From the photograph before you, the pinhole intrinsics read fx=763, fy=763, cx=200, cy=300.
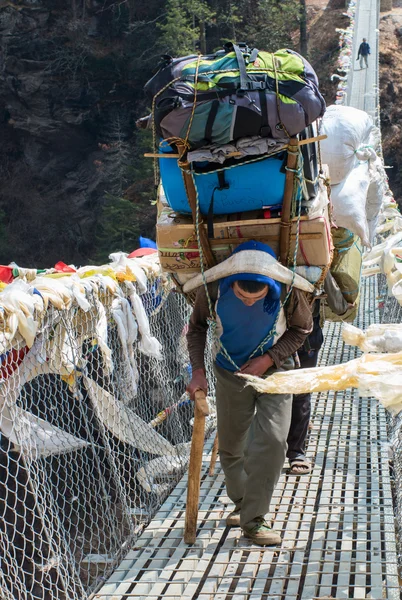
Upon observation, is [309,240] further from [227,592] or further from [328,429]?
[328,429]

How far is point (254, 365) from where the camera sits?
2.31 meters

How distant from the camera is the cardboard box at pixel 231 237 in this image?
2.27 m

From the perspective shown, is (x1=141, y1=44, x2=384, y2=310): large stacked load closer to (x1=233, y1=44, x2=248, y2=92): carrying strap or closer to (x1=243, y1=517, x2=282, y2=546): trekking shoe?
(x1=233, y1=44, x2=248, y2=92): carrying strap

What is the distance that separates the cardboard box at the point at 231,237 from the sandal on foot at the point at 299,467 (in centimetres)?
97

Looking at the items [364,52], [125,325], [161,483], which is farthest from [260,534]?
[364,52]

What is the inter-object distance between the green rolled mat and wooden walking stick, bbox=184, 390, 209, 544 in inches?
27.2

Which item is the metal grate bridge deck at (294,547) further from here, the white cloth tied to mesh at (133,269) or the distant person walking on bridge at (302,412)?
the white cloth tied to mesh at (133,269)

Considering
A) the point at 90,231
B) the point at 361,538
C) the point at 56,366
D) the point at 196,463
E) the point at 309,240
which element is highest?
the point at 309,240

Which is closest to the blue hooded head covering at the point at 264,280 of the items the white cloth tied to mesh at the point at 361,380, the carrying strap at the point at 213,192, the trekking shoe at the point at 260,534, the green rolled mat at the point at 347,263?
the carrying strap at the point at 213,192

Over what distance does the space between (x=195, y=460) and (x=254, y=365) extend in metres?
0.35

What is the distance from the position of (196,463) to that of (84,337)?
2.12 feet

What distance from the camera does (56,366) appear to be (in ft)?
8.28

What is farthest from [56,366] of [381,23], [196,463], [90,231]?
[381,23]

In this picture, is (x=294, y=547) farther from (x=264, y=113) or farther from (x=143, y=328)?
(x=264, y=113)
